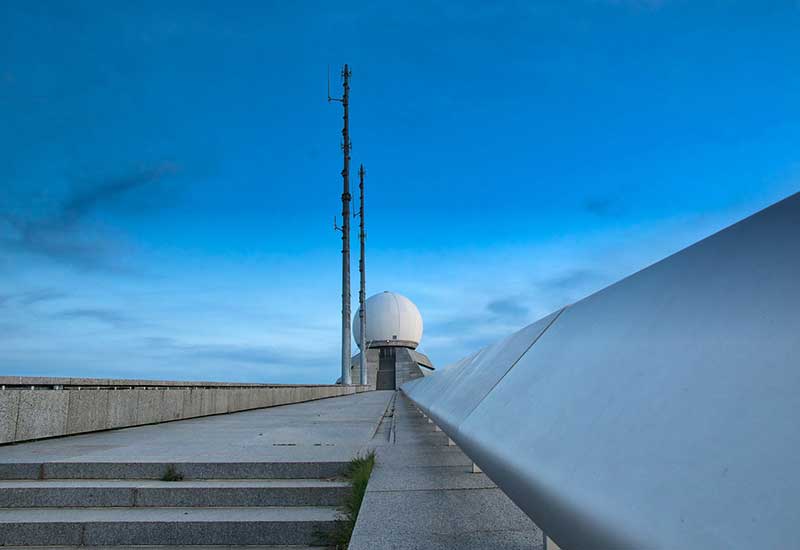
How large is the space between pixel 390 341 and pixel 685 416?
58.7 metres

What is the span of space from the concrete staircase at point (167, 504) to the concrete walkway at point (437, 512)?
0.52 m

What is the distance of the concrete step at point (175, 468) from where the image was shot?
4883 mm

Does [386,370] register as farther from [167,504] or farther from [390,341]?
[167,504]

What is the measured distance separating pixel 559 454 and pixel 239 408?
47.1ft

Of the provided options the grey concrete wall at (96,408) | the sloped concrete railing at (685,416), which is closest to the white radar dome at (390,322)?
the grey concrete wall at (96,408)

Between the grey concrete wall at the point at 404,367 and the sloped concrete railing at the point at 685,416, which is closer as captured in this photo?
the sloped concrete railing at the point at 685,416

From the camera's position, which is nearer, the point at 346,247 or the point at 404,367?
the point at 346,247

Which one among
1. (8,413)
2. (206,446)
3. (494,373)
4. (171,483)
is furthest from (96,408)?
(494,373)

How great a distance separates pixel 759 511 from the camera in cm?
74

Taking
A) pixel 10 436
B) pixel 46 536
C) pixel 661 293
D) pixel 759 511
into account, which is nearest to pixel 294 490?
pixel 46 536

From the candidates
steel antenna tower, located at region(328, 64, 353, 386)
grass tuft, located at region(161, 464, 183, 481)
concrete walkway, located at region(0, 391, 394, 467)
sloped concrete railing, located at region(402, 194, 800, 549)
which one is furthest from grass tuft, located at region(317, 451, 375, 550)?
steel antenna tower, located at region(328, 64, 353, 386)

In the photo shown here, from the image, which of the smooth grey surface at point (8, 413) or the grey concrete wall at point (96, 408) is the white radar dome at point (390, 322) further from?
the smooth grey surface at point (8, 413)

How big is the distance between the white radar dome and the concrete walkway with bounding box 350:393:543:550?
177 feet

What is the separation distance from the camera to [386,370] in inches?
2391
